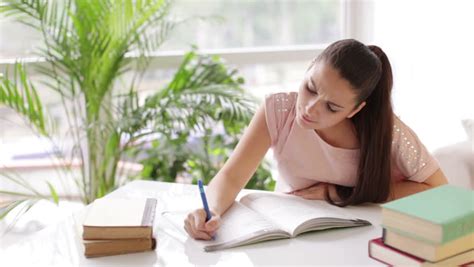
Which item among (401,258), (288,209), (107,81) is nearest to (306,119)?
(288,209)

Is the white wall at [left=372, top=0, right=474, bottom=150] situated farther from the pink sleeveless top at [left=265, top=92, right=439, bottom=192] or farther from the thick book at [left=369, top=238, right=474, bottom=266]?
the thick book at [left=369, top=238, right=474, bottom=266]

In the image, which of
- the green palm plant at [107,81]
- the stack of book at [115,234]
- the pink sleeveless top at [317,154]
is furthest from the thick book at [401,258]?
the green palm plant at [107,81]

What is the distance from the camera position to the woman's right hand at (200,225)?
1.43m

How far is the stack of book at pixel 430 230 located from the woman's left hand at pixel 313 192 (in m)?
0.52

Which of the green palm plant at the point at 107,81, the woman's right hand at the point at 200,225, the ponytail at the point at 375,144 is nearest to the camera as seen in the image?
the woman's right hand at the point at 200,225

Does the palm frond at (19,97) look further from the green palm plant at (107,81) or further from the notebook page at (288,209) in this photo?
the notebook page at (288,209)

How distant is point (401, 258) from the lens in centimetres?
117

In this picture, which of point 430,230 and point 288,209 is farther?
point 288,209

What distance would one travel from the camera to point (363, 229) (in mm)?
1509

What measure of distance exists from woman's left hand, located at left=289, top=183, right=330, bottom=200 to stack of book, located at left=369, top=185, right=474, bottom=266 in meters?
0.52

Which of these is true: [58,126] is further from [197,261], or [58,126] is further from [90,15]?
[197,261]

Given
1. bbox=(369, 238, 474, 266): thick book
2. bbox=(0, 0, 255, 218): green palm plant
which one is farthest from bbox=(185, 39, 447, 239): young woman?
bbox=(0, 0, 255, 218): green palm plant

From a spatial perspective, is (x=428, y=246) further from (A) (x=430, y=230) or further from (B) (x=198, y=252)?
(B) (x=198, y=252)

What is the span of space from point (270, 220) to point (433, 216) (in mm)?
478
